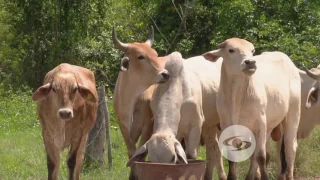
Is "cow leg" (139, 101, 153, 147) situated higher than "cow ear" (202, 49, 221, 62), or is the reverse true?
"cow ear" (202, 49, 221, 62)

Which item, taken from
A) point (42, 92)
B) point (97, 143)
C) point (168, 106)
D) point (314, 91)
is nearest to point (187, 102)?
point (168, 106)

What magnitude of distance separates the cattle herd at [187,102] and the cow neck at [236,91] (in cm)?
1

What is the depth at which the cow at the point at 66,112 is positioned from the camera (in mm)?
7723

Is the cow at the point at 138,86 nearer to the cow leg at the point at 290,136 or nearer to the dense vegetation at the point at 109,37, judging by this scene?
the dense vegetation at the point at 109,37

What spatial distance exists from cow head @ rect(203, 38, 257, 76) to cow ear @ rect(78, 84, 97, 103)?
4.72 feet

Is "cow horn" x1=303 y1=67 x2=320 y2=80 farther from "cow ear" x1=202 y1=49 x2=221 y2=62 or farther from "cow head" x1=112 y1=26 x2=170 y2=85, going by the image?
"cow head" x1=112 y1=26 x2=170 y2=85

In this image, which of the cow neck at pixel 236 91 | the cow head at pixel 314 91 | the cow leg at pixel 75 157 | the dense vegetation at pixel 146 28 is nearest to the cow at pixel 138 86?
the cow leg at pixel 75 157

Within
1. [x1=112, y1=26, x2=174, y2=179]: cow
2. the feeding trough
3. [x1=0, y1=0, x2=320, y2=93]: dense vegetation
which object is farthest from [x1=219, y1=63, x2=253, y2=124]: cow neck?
[x1=0, y1=0, x2=320, y2=93]: dense vegetation

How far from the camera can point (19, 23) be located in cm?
1681

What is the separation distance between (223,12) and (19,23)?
5014 mm

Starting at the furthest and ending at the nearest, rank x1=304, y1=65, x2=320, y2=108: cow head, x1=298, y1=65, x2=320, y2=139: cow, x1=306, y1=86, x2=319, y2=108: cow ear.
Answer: x1=298, y1=65, x2=320, y2=139: cow, x1=306, y1=86, x2=319, y2=108: cow ear, x1=304, y1=65, x2=320, y2=108: cow head

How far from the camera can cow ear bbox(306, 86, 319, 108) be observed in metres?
9.15

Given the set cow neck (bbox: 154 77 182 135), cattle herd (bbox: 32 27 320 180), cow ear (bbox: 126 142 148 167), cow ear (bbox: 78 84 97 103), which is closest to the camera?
cow ear (bbox: 126 142 148 167)

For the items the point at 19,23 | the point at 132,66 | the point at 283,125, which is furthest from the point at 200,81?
the point at 19,23
